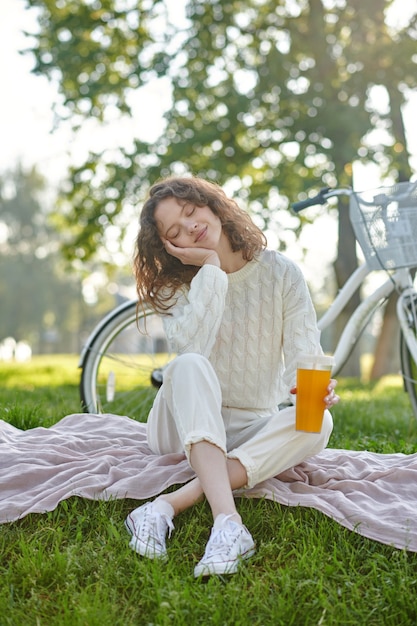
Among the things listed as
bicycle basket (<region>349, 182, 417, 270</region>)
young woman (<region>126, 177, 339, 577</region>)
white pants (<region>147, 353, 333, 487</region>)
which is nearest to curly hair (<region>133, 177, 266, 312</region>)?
young woman (<region>126, 177, 339, 577</region>)

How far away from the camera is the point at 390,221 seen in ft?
10.8

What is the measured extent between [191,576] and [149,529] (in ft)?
0.80

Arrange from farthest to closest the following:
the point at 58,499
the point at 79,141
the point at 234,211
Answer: the point at 79,141, the point at 234,211, the point at 58,499

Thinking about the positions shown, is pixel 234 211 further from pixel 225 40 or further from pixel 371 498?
pixel 225 40

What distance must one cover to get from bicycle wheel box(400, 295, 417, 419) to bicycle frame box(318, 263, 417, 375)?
0.13 feet

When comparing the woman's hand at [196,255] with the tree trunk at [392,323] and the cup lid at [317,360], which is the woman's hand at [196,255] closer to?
the cup lid at [317,360]

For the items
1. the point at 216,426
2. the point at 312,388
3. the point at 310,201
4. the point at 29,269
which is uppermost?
the point at 29,269

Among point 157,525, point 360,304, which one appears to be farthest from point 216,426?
point 360,304

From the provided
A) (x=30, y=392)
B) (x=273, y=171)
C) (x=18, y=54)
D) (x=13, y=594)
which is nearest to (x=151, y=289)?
(x=13, y=594)

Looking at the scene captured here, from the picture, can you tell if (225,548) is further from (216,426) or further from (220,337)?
(220,337)

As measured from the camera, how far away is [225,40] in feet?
29.0

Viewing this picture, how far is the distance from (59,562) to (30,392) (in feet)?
12.0

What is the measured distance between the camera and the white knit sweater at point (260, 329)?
109 inches

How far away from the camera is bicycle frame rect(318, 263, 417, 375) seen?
3588 millimetres
